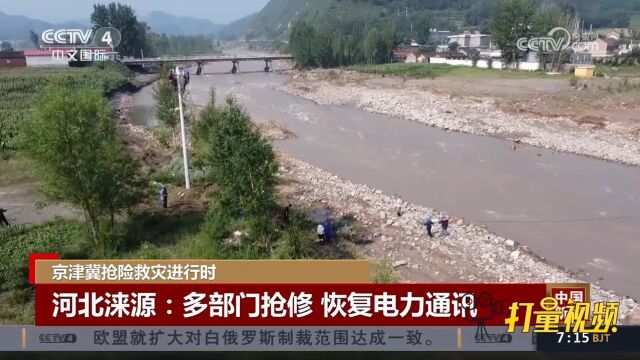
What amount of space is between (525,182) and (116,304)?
21.5 meters

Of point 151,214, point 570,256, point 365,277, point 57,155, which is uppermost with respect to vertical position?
point 57,155

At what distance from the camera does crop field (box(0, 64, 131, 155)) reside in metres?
29.8

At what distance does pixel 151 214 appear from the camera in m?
17.1

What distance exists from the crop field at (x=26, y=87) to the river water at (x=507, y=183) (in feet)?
35.6

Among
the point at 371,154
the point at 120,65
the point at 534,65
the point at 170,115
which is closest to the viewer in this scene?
the point at 170,115

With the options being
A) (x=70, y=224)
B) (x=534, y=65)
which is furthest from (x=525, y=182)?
(x=534, y=65)

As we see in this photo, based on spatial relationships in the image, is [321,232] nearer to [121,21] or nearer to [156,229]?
[156,229]

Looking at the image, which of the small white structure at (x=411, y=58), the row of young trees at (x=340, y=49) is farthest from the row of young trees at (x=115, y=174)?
the small white structure at (x=411, y=58)

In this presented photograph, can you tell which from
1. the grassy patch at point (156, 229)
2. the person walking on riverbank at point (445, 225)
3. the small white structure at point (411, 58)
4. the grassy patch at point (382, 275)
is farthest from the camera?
the small white structure at point (411, 58)

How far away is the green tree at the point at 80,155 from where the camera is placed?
1179 cm

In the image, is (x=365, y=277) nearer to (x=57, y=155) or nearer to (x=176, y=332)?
(x=176, y=332)

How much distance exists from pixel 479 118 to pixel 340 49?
224 feet
